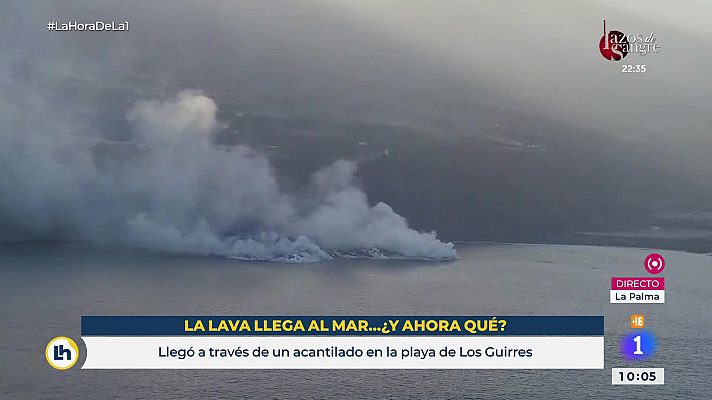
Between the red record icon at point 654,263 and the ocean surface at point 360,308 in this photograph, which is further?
the ocean surface at point 360,308

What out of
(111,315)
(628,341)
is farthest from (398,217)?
(111,315)

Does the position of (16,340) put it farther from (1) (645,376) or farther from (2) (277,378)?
(1) (645,376)

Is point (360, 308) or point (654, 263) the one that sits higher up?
point (654, 263)

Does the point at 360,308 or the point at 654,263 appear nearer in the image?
the point at 654,263

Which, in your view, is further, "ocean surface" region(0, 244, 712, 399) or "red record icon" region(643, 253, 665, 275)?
"ocean surface" region(0, 244, 712, 399)
